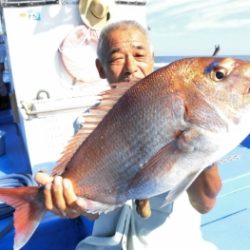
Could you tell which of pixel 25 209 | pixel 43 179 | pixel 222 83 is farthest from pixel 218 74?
pixel 25 209

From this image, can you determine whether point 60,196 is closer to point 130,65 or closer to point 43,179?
point 43,179

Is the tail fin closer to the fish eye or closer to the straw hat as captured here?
the fish eye

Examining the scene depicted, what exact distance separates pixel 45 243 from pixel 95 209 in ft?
3.82

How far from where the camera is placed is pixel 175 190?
3.59 feet

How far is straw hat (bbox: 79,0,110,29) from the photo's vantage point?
4.09 m

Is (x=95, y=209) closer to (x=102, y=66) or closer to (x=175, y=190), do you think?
(x=175, y=190)

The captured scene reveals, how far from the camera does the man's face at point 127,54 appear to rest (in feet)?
5.71

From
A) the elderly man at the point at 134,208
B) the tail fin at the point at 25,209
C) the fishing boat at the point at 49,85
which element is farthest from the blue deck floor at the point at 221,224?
the tail fin at the point at 25,209

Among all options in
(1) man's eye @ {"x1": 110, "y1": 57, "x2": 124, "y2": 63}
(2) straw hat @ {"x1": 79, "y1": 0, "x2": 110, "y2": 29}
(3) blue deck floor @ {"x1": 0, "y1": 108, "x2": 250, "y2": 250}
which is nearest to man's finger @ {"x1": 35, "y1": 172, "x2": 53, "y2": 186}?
(1) man's eye @ {"x1": 110, "y1": 57, "x2": 124, "y2": 63}

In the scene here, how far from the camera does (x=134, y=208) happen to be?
5.40ft

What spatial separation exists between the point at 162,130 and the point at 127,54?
76cm

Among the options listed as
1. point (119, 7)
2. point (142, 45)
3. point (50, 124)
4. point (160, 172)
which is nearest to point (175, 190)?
point (160, 172)

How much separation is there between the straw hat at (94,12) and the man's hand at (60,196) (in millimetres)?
3084

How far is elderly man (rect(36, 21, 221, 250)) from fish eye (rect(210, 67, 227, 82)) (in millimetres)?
441
